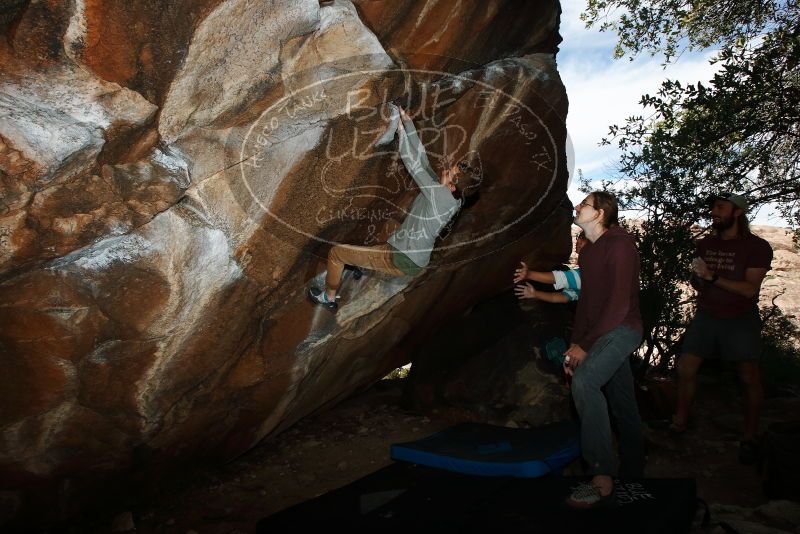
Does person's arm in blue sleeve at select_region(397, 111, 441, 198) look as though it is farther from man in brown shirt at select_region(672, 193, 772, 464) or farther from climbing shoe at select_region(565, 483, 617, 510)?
man in brown shirt at select_region(672, 193, 772, 464)

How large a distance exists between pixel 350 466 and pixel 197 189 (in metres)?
3.08

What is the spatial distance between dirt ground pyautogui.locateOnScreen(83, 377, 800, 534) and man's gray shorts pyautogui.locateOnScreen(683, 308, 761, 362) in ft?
3.11

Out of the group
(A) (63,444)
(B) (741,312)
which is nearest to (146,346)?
(A) (63,444)

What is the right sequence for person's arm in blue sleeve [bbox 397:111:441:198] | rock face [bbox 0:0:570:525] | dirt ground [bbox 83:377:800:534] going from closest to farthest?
A: rock face [bbox 0:0:570:525] < person's arm in blue sleeve [bbox 397:111:441:198] < dirt ground [bbox 83:377:800:534]

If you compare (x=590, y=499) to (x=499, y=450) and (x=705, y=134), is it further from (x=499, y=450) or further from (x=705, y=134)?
(x=705, y=134)

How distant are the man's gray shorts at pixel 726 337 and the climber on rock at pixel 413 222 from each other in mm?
2499

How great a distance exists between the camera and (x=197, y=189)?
137 inches

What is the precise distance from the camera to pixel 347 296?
495 cm

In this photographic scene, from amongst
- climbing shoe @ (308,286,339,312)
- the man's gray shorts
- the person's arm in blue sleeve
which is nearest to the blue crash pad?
climbing shoe @ (308,286,339,312)

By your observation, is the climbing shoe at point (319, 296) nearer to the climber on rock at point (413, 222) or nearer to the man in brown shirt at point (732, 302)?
the climber on rock at point (413, 222)

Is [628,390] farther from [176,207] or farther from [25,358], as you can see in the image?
[25,358]

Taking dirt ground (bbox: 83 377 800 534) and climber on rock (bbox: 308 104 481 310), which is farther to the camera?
dirt ground (bbox: 83 377 800 534)

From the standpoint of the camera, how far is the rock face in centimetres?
293

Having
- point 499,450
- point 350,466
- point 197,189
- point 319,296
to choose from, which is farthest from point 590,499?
point 197,189
